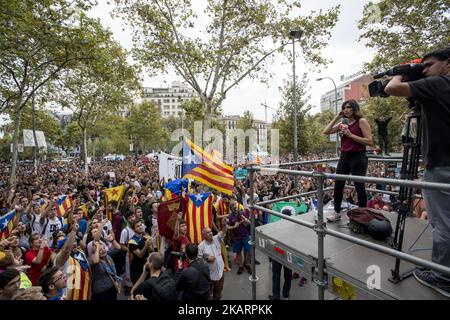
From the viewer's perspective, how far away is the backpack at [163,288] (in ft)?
11.9

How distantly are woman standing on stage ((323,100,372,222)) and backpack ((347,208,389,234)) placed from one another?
1.55ft

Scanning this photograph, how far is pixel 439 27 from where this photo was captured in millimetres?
11336

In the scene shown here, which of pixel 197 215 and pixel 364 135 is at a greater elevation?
pixel 364 135

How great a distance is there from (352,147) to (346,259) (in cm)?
157

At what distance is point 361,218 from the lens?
8.96 ft

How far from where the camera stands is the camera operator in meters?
1.87

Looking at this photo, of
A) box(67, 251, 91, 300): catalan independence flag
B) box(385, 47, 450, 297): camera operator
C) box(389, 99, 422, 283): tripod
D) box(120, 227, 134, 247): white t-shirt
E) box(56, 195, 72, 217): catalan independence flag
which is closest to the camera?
box(385, 47, 450, 297): camera operator

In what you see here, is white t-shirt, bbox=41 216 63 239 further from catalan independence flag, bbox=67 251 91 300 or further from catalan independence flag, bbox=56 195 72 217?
catalan independence flag, bbox=67 251 91 300

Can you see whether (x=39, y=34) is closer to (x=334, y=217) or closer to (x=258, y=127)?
(x=334, y=217)

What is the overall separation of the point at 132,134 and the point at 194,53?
4312 cm

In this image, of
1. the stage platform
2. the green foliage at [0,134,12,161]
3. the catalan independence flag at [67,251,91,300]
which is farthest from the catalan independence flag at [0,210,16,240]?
the green foliage at [0,134,12,161]

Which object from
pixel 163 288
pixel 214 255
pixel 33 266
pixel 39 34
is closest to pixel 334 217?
pixel 163 288

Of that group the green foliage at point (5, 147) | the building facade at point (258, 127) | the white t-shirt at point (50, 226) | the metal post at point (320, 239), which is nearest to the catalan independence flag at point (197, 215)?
the white t-shirt at point (50, 226)

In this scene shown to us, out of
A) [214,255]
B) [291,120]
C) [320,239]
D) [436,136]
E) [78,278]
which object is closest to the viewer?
[436,136]
